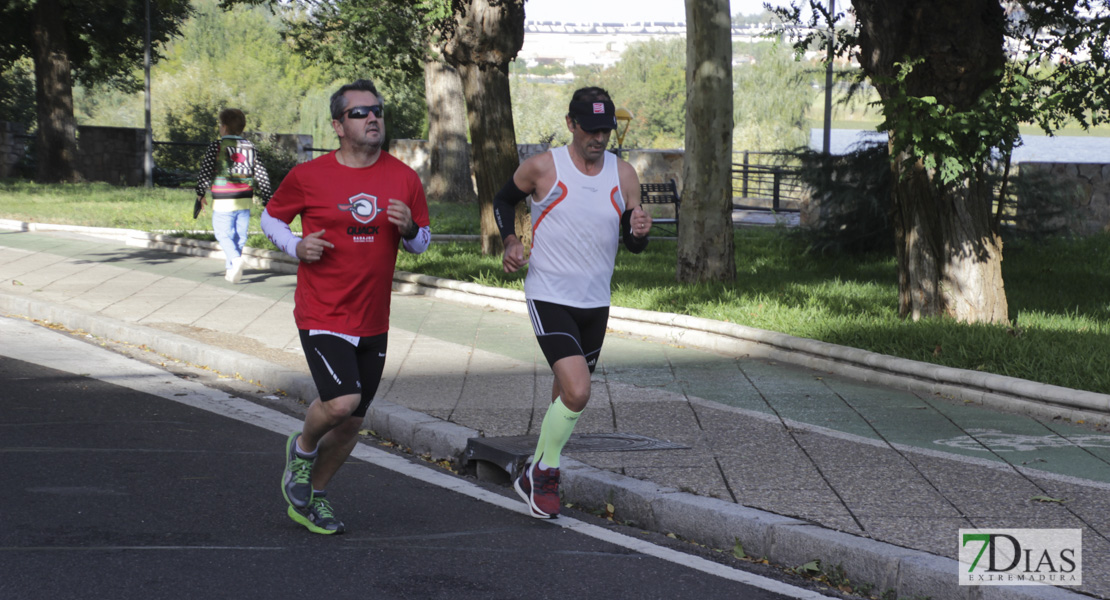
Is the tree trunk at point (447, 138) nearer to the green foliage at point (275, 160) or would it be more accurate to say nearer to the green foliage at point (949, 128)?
the green foliage at point (275, 160)

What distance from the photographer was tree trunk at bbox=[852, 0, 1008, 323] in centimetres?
993

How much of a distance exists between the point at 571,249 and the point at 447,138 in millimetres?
26076

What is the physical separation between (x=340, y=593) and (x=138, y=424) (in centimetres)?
329

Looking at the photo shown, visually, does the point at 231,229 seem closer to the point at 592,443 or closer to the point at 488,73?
the point at 488,73

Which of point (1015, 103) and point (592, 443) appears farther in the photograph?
point (1015, 103)

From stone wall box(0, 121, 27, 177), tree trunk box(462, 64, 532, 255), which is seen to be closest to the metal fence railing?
tree trunk box(462, 64, 532, 255)

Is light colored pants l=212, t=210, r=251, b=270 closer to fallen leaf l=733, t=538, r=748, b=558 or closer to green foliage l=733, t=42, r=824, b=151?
fallen leaf l=733, t=538, r=748, b=558

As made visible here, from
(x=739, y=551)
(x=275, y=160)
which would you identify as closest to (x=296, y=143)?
(x=275, y=160)

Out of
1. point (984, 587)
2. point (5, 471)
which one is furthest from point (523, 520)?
point (5, 471)

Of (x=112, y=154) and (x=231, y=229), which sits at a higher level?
(x=112, y=154)

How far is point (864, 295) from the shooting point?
12.5 metres

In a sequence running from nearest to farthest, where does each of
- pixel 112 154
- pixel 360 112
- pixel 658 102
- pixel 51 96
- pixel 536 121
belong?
1. pixel 360 112
2. pixel 51 96
3. pixel 112 154
4. pixel 536 121
5. pixel 658 102

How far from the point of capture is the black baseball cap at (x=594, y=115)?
533cm

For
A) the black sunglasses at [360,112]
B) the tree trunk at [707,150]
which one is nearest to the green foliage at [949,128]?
the tree trunk at [707,150]
